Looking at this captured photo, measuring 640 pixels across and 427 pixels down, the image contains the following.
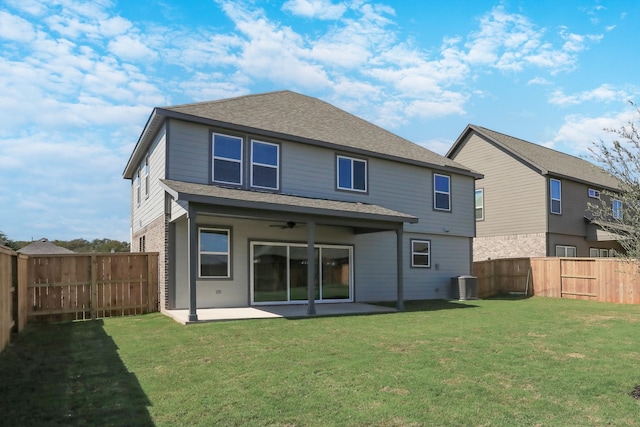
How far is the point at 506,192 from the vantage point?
919 inches

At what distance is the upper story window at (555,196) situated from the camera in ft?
73.0

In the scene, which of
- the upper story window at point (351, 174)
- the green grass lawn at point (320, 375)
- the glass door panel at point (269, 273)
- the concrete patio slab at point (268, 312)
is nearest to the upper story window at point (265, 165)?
the glass door panel at point (269, 273)

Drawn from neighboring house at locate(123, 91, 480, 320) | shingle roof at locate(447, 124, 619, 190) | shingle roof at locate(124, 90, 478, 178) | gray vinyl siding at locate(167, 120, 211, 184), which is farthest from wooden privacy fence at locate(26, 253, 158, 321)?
shingle roof at locate(447, 124, 619, 190)

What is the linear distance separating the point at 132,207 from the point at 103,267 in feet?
24.0

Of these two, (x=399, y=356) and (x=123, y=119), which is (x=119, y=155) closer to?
(x=123, y=119)

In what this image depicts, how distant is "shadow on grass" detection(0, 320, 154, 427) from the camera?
181 inches

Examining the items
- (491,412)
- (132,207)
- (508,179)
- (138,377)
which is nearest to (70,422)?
(138,377)

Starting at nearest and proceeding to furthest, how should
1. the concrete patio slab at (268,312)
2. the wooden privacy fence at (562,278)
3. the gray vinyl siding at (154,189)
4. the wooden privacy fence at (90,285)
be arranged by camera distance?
the concrete patio slab at (268,312), the wooden privacy fence at (90,285), the gray vinyl siding at (154,189), the wooden privacy fence at (562,278)

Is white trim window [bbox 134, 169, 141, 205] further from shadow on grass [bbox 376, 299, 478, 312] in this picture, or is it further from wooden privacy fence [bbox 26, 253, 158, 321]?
shadow on grass [bbox 376, 299, 478, 312]

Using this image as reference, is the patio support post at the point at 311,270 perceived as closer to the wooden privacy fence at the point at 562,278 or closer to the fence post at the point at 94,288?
the fence post at the point at 94,288

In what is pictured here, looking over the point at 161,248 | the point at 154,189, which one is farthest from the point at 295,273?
the point at 154,189

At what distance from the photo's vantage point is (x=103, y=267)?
40.1 feet

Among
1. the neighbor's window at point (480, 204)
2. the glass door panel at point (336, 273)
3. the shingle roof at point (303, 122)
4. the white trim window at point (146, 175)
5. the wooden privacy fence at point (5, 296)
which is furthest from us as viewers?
the neighbor's window at point (480, 204)

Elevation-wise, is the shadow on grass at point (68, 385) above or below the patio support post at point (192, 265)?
below
